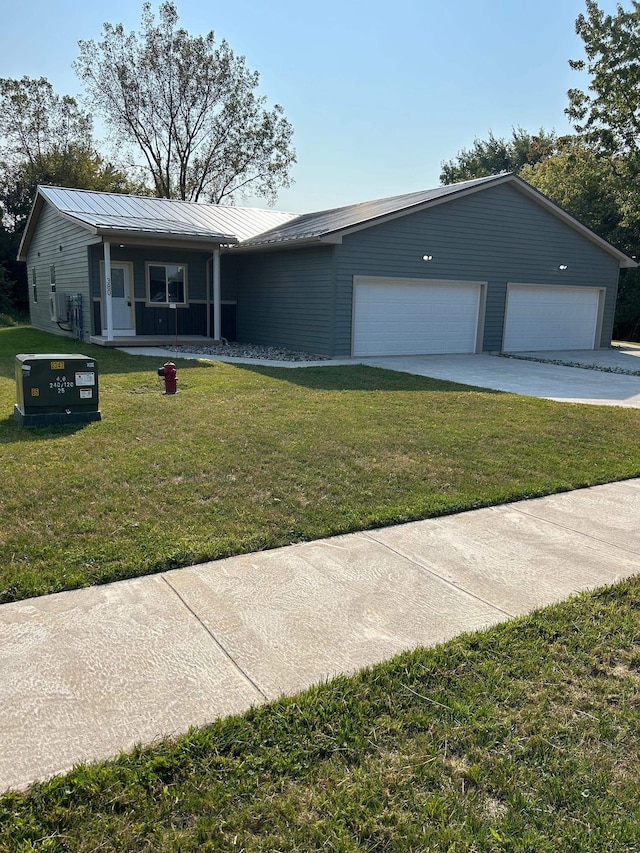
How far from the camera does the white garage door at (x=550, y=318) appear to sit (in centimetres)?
1786

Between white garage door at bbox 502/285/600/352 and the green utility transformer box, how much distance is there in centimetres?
1307

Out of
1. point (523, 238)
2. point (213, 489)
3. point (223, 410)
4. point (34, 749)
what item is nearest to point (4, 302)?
point (523, 238)

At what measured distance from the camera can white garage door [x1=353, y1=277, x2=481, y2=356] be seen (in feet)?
49.6

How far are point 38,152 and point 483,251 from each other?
1128 inches

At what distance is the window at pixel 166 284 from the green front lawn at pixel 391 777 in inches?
629

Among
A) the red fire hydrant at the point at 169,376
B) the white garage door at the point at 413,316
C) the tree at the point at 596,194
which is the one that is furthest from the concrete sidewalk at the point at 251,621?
the tree at the point at 596,194

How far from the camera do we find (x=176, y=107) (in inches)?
1352

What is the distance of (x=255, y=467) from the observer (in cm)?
571

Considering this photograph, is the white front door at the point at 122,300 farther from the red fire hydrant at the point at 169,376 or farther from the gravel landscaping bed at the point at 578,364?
the gravel landscaping bed at the point at 578,364

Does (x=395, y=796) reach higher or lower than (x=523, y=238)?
lower

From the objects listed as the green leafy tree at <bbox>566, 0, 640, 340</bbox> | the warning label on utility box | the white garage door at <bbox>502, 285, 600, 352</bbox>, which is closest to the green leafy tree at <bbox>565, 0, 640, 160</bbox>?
the green leafy tree at <bbox>566, 0, 640, 340</bbox>

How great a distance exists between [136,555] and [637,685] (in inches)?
108

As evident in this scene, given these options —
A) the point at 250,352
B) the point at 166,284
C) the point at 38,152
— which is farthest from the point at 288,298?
the point at 38,152

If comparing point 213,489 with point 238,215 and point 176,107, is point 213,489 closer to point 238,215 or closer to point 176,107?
point 238,215
